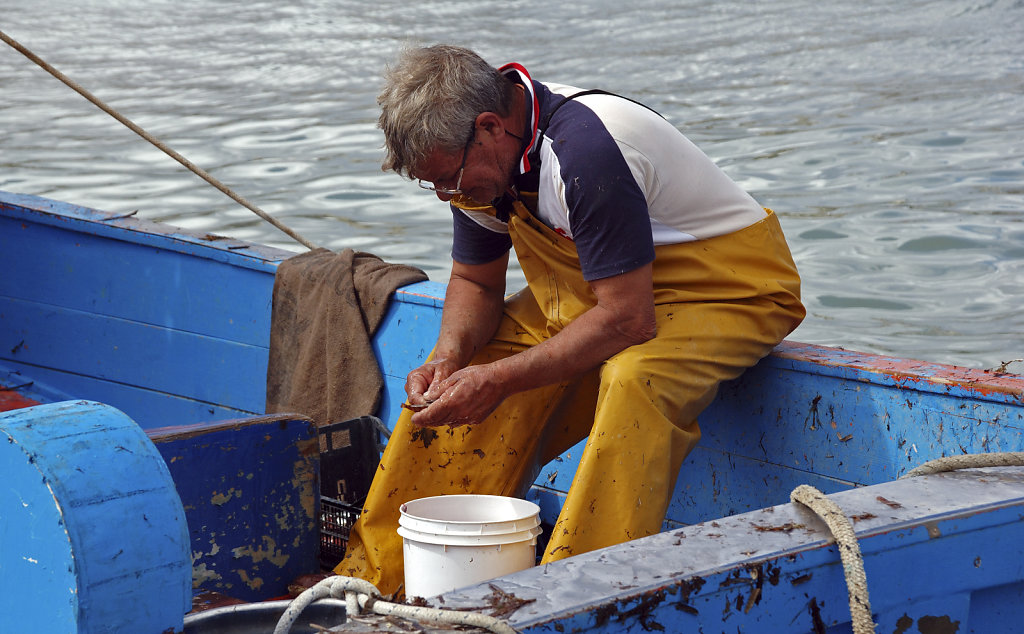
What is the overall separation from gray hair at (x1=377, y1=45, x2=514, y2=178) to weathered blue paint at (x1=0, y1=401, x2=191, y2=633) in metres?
1.12

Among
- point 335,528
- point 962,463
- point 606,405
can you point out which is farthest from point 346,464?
point 962,463

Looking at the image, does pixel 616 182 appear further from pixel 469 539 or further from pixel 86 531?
pixel 86 531

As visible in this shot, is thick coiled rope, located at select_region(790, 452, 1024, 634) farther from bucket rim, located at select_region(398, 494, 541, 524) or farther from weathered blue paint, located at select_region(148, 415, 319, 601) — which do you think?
weathered blue paint, located at select_region(148, 415, 319, 601)

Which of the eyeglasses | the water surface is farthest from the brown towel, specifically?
the water surface

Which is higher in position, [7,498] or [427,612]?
[7,498]

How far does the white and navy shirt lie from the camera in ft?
7.61

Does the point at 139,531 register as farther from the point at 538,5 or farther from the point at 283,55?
the point at 538,5

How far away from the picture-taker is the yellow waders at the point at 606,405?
2242 millimetres

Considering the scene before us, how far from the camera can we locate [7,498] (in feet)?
4.78

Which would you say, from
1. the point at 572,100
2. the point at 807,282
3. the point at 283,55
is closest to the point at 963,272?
the point at 807,282

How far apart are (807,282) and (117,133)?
7.72 metres

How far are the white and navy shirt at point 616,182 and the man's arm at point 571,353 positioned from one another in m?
0.06

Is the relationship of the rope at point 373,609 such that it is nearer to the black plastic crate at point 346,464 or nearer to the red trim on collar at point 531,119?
the red trim on collar at point 531,119

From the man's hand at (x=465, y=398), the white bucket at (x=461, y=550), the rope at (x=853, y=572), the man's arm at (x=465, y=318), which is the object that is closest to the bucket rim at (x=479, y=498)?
the white bucket at (x=461, y=550)
